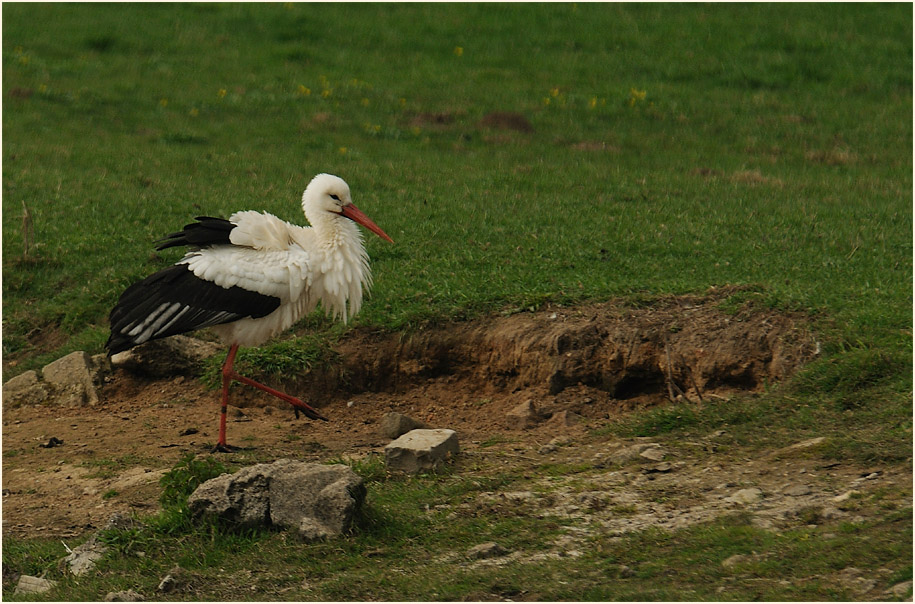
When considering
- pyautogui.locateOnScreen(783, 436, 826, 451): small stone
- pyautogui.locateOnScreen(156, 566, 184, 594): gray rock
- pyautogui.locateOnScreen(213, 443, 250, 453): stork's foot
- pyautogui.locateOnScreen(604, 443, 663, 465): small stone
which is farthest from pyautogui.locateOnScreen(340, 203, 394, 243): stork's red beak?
pyautogui.locateOnScreen(156, 566, 184, 594): gray rock

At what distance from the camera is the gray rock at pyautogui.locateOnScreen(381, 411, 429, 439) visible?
741cm

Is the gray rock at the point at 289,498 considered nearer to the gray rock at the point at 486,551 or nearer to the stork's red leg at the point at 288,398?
the gray rock at the point at 486,551

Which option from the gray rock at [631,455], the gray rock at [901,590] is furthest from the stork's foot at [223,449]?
the gray rock at [901,590]

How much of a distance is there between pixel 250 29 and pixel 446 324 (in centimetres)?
1187

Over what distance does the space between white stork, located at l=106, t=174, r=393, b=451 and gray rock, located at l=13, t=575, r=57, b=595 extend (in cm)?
194

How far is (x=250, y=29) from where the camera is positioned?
1906 cm

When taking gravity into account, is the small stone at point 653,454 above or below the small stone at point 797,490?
below

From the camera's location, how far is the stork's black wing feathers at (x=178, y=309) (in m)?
7.61

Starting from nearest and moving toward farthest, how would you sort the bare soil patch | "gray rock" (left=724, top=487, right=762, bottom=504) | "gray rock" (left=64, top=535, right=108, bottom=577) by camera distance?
"gray rock" (left=64, top=535, right=108, bottom=577) < "gray rock" (left=724, top=487, right=762, bottom=504) < the bare soil patch

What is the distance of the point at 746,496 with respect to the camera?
5.75m

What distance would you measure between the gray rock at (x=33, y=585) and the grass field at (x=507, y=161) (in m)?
0.25

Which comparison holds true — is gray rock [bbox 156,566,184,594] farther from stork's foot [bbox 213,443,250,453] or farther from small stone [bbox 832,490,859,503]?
small stone [bbox 832,490,859,503]

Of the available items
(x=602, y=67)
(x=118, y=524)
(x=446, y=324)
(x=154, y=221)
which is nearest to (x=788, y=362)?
(x=446, y=324)

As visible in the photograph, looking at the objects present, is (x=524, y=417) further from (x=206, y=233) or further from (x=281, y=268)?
(x=206, y=233)
